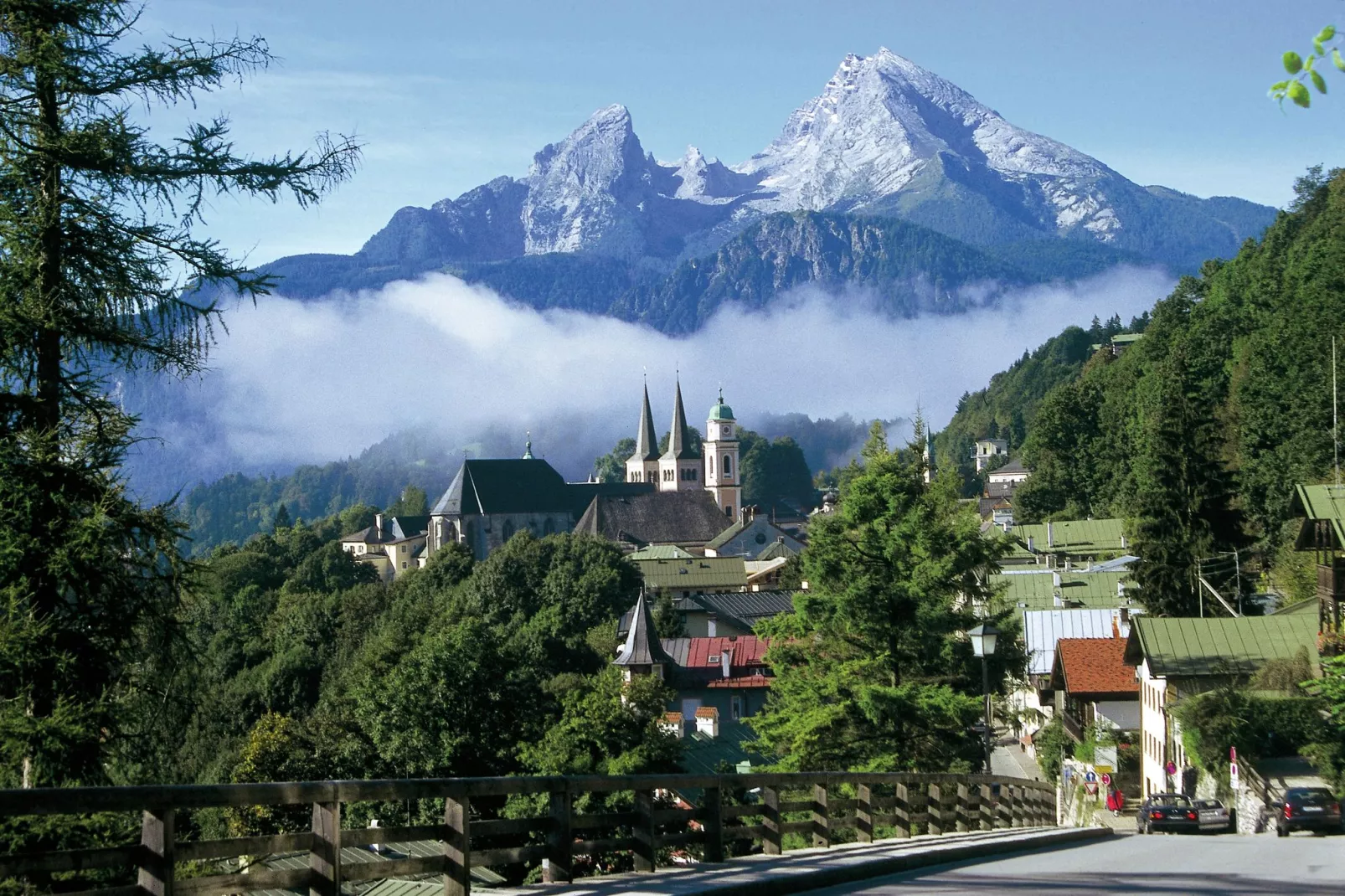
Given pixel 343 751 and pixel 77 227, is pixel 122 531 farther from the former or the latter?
pixel 343 751

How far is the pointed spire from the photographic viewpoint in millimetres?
92625

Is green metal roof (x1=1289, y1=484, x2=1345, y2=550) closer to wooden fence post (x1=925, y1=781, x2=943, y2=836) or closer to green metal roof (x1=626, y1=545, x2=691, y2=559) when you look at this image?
wooden fence post (x1=925, y1=781, x2=943, y2=836)

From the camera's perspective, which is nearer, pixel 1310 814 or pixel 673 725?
pixel 1310 814

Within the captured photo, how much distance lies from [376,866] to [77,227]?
6.76 m

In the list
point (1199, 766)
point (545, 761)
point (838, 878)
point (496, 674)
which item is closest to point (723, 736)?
point (496, 674)

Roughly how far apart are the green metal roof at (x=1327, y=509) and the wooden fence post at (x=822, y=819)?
107 feet

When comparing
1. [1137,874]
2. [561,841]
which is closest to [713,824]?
[561,841]

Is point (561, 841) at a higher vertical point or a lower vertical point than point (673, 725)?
higher

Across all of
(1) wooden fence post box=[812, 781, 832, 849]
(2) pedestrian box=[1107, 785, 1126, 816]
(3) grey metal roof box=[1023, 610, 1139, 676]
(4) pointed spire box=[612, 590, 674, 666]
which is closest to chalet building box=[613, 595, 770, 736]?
(4) pointed spire box=[612, 590, 674, 666]

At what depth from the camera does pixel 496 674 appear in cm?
5972

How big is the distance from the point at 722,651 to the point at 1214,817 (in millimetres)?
68457

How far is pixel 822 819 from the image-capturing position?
16734 mm

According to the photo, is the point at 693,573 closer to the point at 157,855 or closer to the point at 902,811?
the point at 902,811

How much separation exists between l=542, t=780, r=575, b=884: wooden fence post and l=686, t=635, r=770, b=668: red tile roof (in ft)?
284
